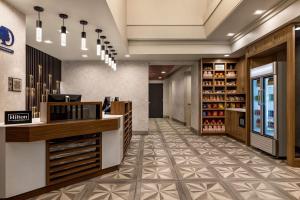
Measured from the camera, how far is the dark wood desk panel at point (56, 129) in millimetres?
2801

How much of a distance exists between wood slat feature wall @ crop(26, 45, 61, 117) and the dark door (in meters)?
8.70

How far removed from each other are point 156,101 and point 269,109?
11.1m

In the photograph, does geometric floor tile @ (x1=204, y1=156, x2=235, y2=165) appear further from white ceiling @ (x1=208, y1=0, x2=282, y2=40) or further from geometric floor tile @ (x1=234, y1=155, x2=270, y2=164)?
white ceiling @ (x1=208, y1=0, x2=282, y2=40)

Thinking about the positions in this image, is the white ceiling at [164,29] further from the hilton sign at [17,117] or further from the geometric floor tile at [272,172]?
the geometric floor tile at [272,172]

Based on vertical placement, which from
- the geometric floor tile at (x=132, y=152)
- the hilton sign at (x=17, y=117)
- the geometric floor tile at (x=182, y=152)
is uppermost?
the hilton sign at (x=17, y=117)

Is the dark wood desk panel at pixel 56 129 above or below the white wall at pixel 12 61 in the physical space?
below

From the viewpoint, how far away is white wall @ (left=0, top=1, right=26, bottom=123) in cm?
336

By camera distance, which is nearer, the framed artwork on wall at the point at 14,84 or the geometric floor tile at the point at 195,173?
the framed artwork on wall at the point at 14,84

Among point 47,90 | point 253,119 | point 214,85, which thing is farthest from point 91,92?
point 253,119

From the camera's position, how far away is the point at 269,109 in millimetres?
5133

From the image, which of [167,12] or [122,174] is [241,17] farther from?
[122,174]

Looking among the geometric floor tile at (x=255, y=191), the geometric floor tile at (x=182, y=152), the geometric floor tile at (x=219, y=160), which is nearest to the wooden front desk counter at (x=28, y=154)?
the geometric floor tile at (x=255, y=191)

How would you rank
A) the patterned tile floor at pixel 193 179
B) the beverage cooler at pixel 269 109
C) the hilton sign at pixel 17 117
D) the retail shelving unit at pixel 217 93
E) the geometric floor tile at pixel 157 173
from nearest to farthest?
the hilton sign at pixel 17 117
the patterned tile floor at pixel 193 179
the geometric floor tile at pixel 157 173
the beverage cooler at pixel 269 109
the retail shelving unit at pixel 217 93

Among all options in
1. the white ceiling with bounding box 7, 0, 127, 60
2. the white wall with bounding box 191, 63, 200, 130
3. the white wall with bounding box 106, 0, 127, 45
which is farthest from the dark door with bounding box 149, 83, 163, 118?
the white wall with bounding box 106, 0, 127, 45
